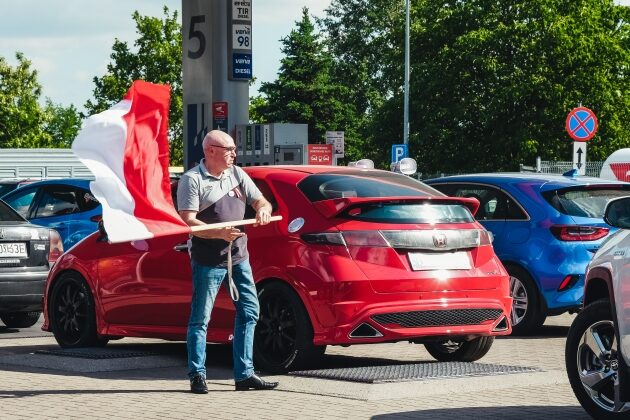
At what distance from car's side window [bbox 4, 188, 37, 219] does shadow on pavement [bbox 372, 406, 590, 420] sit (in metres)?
10.9

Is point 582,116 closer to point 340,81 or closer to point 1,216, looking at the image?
point 1,216

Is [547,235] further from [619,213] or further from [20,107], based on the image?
[20,107]

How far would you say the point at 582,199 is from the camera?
13.8m

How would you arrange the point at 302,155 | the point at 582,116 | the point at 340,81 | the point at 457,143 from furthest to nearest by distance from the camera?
the point at 340,81, the point at 457,143, the point at 582,116, the point at 302,155

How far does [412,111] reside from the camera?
62.8 metres

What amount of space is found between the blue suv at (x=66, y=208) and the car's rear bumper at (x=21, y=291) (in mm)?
3505

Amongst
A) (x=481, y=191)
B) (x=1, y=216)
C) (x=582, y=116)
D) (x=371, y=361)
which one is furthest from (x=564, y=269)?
(x=582, y=116)

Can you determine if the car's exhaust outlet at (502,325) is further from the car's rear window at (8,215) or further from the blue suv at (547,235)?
the car's rear window at (8,215)

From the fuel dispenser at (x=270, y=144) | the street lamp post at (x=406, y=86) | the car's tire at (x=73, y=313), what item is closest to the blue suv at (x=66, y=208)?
the fuel dispenser at (x=270, y=144)

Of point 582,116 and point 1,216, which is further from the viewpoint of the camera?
point 582,116

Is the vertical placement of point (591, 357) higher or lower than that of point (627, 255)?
lower

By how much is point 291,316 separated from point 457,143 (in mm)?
51546

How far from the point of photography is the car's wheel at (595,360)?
7.71 meters

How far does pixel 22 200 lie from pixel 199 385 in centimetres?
1020
